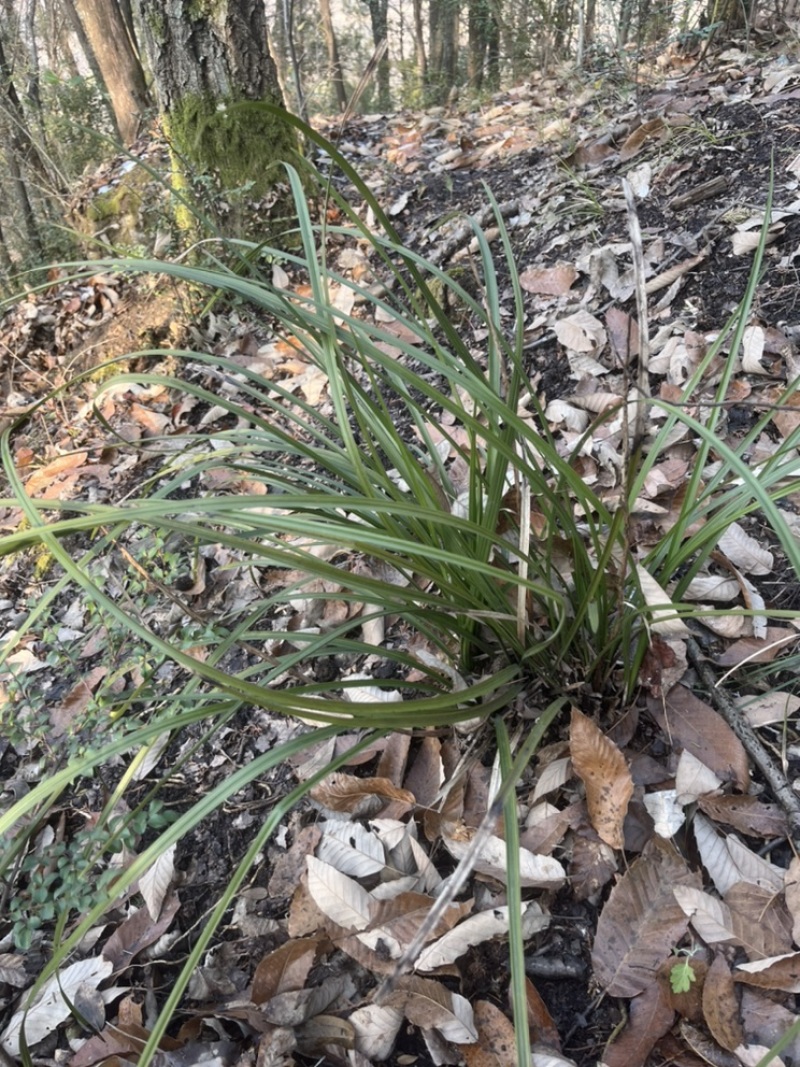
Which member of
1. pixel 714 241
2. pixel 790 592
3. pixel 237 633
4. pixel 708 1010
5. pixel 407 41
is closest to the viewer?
pixel 708 1010

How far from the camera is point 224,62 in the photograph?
9.73 feet

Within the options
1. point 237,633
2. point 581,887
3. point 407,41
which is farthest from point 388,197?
point 407,41

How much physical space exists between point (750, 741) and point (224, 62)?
3.22 m

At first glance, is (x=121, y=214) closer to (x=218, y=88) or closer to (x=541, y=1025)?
(x=218, y=88)

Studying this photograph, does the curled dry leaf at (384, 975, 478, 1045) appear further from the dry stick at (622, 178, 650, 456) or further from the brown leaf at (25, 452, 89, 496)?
the brown leaf at (25, 452, 89, 496)

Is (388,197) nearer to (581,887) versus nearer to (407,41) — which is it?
(581,887)

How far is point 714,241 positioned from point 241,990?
7.75 ft

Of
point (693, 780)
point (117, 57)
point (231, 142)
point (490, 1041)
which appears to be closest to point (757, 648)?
point (693, 780)

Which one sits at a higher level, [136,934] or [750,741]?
[750,741]

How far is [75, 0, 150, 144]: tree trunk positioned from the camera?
20.0 ft

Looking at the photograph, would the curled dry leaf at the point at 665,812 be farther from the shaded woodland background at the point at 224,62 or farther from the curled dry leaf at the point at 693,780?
the shaded woodland background at the point at 224,62

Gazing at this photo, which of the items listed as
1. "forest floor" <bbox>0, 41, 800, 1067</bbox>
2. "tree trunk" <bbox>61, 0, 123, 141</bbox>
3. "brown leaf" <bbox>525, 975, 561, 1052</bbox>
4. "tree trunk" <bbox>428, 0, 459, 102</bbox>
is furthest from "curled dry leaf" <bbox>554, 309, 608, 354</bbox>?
"tree trunk" <bbox>428, 0, 459, 102</bbox>

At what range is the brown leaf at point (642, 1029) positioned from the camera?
3.23 ft

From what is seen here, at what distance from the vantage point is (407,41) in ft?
48.4
